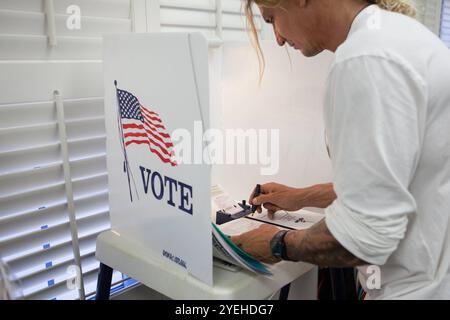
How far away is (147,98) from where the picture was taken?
796 mm

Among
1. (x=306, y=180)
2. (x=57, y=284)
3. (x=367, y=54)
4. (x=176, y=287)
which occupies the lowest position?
(x=57, y=284)

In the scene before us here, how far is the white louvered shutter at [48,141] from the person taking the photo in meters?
0.93

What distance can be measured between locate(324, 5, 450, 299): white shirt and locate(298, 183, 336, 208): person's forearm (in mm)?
408

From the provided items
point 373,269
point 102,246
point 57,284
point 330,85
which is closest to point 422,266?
point 373,269

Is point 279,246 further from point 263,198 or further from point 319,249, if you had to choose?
→ point 263,198

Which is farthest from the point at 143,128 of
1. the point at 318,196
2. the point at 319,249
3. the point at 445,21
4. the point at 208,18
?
the point at 445,21

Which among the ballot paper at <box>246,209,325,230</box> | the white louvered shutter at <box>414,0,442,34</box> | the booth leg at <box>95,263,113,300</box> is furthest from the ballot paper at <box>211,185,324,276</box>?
the white louvered shutter at <box>414,0,442,34</box>

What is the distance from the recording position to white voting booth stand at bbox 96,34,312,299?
0.69 meters

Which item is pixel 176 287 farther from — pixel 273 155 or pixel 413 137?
pixel 273 155

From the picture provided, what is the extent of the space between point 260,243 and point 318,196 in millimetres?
335

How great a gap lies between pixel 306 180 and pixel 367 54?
69 cm

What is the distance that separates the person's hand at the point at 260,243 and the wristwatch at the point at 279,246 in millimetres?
28

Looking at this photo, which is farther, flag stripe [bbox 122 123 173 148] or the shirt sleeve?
flag stripe [bbox 122 123 173 148]

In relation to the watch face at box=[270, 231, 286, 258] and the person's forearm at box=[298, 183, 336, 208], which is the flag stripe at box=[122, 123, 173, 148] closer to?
the watch face at box=[270, 231, 286, 258]
